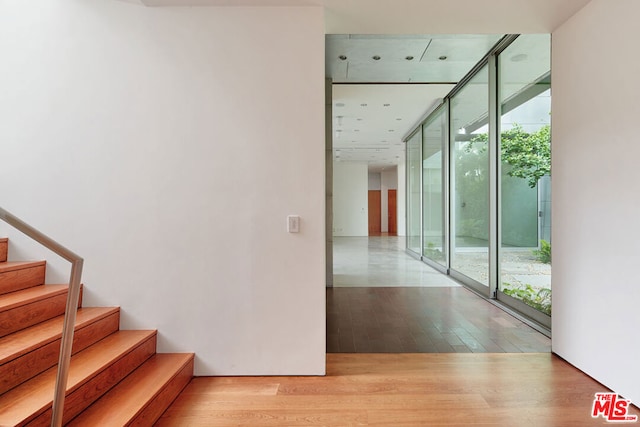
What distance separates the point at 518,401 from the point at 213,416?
6.53ft

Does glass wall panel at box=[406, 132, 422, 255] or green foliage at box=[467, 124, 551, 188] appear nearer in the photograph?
green foliage at box=[467, 124, 551, 188]

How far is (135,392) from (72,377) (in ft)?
1.13

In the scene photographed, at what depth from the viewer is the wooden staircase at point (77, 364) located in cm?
156

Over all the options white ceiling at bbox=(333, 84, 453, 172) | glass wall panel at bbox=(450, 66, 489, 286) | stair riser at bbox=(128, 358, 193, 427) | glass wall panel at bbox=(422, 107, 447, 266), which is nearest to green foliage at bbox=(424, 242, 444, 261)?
glass wall panel at bbox=(422, 107, 447, 266)

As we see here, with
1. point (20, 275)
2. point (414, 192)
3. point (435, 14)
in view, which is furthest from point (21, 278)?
point (414, 192)

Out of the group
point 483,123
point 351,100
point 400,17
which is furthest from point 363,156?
point 400,17

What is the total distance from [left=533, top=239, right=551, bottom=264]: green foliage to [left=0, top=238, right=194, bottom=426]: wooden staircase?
361 cm

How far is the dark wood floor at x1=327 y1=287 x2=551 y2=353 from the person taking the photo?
2.85 metres

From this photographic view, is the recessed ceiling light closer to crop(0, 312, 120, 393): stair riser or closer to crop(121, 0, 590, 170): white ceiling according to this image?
crop(121, 0, 590, 170): white ceiling

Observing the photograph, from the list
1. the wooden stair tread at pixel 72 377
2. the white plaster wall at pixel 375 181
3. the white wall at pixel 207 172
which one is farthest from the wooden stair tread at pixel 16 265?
the white plaster wall at pixel 375 181

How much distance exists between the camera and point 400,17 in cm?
255

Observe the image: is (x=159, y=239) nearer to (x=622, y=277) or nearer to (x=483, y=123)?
(x=622, y=277)

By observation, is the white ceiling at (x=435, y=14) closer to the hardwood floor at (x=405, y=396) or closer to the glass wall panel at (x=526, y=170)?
the glass wall panel at (x=526, y=170)

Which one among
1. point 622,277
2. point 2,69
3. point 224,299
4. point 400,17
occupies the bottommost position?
point 224,299
